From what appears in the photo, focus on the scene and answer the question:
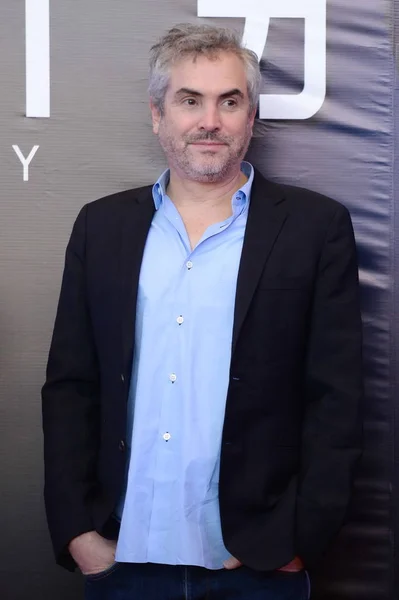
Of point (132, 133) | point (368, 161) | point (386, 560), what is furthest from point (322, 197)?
point (386, 560)

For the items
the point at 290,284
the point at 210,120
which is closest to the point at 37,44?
the point at 210,120

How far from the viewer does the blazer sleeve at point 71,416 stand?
1.87m

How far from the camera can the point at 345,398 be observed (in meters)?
1.77

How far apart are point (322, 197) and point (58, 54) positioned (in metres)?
0.84

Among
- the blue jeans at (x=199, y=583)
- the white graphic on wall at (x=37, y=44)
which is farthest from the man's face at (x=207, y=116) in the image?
the blue jeans at (x=199, y=583)

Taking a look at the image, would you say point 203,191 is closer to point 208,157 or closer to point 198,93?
point 208,157

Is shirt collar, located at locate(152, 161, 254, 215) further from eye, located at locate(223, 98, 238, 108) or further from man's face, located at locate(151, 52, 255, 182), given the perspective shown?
eye, located at locate(223, 98, 238, 108)

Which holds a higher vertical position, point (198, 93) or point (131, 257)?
point (198, 93)

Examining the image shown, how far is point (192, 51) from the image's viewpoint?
1.92 m

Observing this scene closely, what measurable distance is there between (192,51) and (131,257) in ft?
1.58

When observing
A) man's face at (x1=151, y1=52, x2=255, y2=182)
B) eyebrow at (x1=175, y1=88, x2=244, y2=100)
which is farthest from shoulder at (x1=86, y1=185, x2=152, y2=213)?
eyebrow at (x1=175, y1=88, x2=244, y2=100)

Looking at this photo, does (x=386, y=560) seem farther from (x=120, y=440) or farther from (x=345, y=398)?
(x=120, y=440)

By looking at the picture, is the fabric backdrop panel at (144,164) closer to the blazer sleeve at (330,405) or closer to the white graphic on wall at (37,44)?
the white graphic on wall at (37,44)

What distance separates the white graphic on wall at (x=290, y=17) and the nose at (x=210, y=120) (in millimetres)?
417
